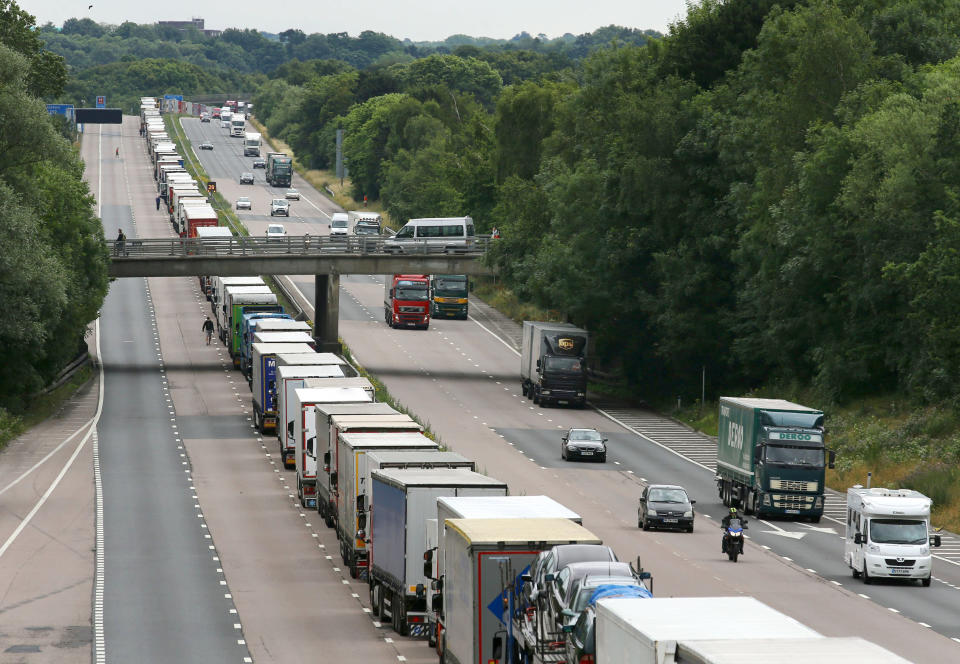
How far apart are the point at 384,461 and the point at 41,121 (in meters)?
35.6

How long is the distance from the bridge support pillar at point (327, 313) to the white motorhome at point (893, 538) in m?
48.7

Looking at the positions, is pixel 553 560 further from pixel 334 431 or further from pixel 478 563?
pixel 334 431

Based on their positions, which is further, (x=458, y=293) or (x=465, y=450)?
(x=458, y=293)

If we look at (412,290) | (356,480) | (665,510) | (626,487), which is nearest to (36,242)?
(626,487)

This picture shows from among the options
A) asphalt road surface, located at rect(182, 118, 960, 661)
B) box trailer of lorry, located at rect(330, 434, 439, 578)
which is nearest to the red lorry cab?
asphalt road surface, located at rect(182, 118, 960, 661)

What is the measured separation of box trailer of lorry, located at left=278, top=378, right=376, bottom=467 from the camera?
5612cm

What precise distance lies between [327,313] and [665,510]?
4201 cm

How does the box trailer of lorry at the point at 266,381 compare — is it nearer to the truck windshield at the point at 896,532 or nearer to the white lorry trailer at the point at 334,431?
the white lorry trailer at the point at 334,431

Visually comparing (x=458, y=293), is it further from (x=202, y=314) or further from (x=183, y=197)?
(x=183, y=197)

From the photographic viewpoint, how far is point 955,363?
196 feet

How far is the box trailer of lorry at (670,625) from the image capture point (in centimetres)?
1753

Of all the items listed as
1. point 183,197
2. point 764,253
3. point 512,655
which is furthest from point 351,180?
point 512,655

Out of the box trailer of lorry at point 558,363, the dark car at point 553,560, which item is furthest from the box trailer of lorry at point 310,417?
the dark car at point 553,560

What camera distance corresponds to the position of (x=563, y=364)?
76.9 m
